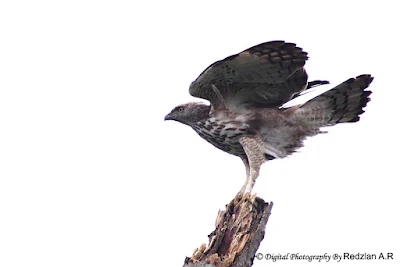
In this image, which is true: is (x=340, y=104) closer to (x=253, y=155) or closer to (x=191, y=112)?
(x=253, y=155)

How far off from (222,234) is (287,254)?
1.20 meters

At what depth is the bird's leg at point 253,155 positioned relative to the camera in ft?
29.6

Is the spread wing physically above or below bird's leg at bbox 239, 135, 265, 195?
above

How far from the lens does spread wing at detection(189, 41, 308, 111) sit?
860 cm

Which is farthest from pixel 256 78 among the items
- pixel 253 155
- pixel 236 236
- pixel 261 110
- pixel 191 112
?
pixel 236 236

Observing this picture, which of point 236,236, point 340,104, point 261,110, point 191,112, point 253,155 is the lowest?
point 236,236

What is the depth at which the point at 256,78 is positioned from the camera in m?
9.13

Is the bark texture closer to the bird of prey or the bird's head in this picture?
the bird of prey

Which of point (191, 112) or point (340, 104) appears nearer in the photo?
point (340, 104)

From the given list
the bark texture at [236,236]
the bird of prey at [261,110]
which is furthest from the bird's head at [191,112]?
the bark texture at [236,236]

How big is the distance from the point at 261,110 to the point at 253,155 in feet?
2.52

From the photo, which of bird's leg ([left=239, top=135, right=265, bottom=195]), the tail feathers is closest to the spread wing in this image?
the tail feathers

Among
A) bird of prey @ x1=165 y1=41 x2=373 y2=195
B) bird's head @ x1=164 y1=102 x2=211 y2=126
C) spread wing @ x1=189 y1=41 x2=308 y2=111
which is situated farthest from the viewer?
bird's head @ x1=164 y1=102 x2=211 y2=126

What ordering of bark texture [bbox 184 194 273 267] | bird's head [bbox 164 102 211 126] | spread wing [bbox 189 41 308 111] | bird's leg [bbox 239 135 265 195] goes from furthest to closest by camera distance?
bird's head [bbox 164 102 211 126], bird's leg [bbox 239 135 265 195], spread wing [bbox 189 41 308 111], bark texture [bbox 184 194 273 267]
